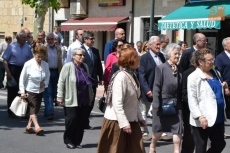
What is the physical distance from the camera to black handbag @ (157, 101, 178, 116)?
8.60 meters

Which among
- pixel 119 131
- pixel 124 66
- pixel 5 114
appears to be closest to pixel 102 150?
pixel 119 131

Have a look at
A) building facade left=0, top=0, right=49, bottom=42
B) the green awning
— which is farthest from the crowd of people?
building facade left=0, top=0, right=49, bottom=42

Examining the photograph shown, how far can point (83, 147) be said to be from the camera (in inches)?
392

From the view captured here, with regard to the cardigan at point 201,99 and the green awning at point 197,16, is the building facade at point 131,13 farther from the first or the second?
the cardigan at point 201,99

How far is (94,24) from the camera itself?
1064 inches

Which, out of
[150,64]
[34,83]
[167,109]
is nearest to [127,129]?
[167,109]

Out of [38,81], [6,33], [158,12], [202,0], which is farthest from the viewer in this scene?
[6,33]

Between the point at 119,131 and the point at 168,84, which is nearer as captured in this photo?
the point at 119,131

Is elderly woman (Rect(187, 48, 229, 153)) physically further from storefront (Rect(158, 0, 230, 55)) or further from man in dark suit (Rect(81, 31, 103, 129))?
storefront (Rect(158, 0, 230, 55))

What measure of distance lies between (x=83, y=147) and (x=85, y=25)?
17.9m

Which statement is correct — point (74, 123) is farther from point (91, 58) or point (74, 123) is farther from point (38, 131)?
point (91, 58)

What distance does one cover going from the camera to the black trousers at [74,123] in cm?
966

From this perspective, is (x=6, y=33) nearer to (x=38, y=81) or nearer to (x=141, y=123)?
(x=38, y=81)

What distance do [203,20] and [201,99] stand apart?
43.8 feet
